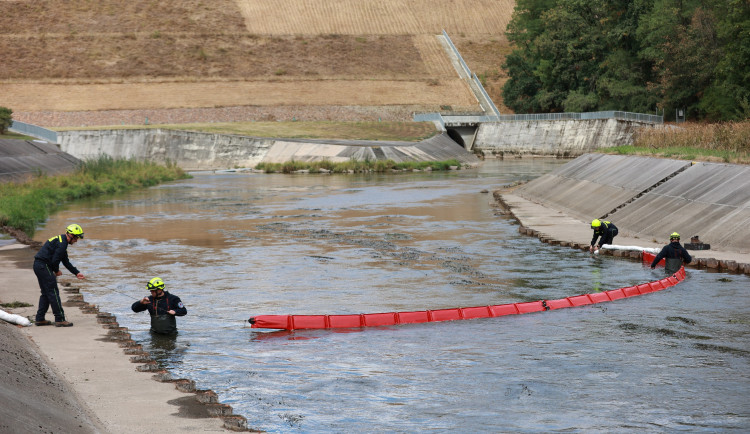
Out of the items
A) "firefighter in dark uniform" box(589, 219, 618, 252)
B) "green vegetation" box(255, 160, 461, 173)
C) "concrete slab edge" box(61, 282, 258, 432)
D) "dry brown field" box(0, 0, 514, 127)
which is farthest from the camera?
"dry brown field" box(0, 0, 514, 127)

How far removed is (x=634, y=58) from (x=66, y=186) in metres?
72.0

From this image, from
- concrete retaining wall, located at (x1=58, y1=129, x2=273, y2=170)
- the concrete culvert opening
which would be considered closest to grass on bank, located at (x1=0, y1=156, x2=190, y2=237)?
concrete retaining wall, located at (x1=58, y1=129, x2=273, y2=170)

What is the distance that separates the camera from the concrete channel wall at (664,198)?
33.5 metres

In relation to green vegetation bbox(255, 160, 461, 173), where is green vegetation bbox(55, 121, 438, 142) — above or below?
above

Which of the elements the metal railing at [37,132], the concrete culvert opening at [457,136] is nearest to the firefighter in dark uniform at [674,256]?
the metal railing at [37,132]

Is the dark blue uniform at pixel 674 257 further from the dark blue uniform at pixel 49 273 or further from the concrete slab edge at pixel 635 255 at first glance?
the dark blue uniform at pixel 49 273

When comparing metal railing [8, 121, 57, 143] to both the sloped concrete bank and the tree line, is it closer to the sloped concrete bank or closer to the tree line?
the sloped concrete bank

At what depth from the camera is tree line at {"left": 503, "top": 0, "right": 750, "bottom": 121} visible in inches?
3526

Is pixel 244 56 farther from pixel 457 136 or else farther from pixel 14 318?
pixel 14 318

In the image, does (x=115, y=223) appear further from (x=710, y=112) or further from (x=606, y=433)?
(x=710, y=112)

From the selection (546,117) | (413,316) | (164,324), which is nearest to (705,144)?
(413,316)

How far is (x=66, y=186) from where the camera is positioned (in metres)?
71.2

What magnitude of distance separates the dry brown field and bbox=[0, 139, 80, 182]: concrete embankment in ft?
151

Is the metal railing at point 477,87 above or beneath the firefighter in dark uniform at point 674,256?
above
